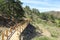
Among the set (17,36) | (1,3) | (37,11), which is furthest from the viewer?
(37,11)

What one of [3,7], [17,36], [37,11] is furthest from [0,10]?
[37,11]

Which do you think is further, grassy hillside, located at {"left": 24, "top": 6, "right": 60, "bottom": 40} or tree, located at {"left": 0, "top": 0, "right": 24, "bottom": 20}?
grassy hillside, located at {"left": 24, "top": 6, "right": 60, "bottom": 40}

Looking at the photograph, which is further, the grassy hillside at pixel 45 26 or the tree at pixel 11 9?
the grassy hillside at pixel 45 26

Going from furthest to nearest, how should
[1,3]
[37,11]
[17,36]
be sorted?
[37,11], [1,3], [17,36]

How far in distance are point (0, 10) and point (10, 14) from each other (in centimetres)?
189

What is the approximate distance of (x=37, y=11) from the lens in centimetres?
6481

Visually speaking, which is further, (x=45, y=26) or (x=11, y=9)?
(x=45, y=26)

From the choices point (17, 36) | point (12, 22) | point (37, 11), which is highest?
point (17, 36)

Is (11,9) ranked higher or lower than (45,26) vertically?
higher

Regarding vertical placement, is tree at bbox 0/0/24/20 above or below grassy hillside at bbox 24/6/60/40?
above

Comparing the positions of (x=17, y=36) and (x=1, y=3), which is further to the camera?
(x=1, y=3)

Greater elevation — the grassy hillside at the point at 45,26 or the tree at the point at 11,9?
the tree at the point at 11,9

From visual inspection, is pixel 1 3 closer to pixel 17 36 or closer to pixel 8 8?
pixel 8 8

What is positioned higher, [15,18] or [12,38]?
[12,38]
